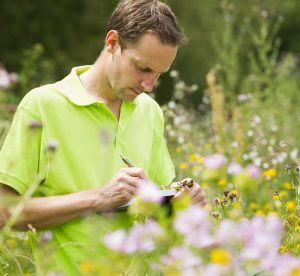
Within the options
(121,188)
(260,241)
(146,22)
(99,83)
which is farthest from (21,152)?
(260,241)

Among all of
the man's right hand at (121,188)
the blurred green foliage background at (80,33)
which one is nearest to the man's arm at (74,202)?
the man's right hand at (121,188)

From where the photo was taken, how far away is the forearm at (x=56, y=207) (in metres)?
2.11

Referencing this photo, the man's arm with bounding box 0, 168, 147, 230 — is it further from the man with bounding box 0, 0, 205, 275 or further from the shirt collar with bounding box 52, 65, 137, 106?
the shirt collar with bounding box 52, 65, 137, 106

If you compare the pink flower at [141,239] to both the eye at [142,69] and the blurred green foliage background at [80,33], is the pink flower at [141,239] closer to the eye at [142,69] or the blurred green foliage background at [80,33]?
the eye at [142,69]

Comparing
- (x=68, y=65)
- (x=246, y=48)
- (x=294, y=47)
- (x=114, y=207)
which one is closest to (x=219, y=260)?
Answer: (x=114, y=207)

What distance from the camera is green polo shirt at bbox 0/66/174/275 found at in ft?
6.99

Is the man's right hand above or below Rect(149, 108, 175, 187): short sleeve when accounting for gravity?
above

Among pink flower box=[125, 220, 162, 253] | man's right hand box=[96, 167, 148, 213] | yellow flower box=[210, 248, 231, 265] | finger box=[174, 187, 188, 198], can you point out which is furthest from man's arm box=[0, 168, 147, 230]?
yellow flower box=[210, 248, 231, 265]

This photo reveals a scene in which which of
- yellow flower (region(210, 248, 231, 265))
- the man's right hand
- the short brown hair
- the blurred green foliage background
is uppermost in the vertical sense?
the short brown hair

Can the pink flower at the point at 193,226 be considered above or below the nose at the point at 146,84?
above

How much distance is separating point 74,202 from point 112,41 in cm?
53

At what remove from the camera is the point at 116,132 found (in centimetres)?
240

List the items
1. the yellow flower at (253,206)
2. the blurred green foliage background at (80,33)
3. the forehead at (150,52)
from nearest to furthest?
the forehead at (150,52), the yellow flower at (253,206), the blurred green foliage background at (80,33)

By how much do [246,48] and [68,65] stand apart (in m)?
4.10
